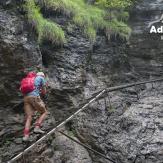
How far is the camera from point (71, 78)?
42.5 feet

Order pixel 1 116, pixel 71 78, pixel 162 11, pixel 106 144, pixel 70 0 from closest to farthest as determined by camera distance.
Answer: pixel 1 116, pixel 106 144, pixel 71 78, pixel 70 0, pixel 162 11

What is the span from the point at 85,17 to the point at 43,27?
223cm

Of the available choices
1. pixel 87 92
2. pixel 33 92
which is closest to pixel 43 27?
pixel 87 92

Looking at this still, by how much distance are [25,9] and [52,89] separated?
108 inches

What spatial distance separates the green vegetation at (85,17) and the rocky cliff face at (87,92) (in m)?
0.35

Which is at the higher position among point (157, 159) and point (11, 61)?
point (11, 61)

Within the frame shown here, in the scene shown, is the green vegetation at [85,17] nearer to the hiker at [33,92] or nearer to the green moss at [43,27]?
the green moss at [43,27]

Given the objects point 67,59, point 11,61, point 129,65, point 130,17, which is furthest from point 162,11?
point 11,61

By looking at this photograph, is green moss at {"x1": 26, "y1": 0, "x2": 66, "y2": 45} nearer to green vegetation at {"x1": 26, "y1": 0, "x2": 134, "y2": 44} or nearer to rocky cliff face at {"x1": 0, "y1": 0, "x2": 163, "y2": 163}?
green vegetation at {"x1": 26, "y1": 0, "x2": 134, "y2": 44}

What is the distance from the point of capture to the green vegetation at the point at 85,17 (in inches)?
506

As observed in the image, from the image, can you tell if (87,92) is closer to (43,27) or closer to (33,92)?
(43,27)

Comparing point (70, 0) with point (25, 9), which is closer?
point (25, 9)

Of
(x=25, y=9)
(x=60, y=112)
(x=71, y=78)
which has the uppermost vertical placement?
(x=25, y=9)

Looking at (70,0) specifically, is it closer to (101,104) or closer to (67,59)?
(67,59)
